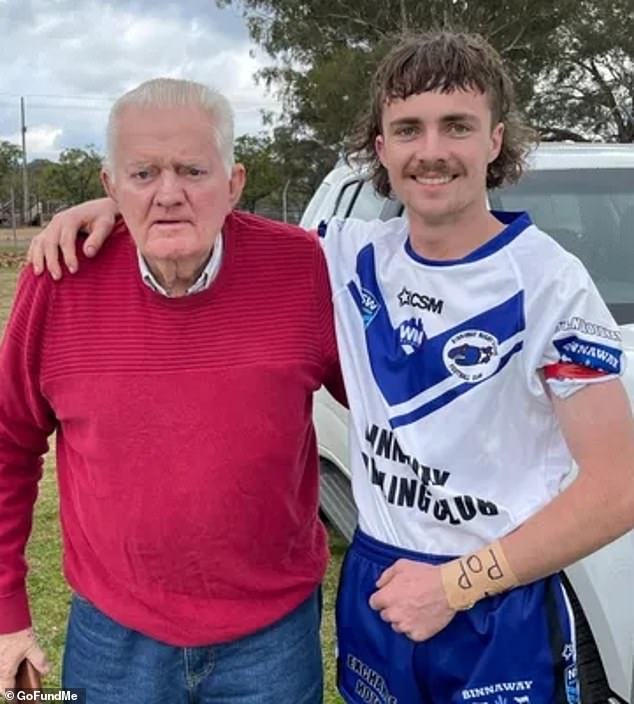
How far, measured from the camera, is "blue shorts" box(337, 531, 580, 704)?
1.85 metres

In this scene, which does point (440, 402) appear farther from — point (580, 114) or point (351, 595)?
point (580, 114)

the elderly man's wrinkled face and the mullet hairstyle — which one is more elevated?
the mullet hairstyle

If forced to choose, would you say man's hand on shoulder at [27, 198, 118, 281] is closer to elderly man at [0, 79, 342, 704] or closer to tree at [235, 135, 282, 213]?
elderly man at [0, 79, 342, 704]

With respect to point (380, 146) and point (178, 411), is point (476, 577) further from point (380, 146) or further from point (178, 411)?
point (380, 146)

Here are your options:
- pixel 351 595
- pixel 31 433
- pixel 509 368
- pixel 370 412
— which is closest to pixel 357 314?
pixel 370 412

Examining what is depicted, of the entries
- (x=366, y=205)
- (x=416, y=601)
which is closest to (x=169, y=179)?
(x=416, y=601)

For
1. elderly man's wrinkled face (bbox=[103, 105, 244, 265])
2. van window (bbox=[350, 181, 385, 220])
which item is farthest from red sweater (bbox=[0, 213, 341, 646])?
van window (bbox=[350, 181, 385, 220])

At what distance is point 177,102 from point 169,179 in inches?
6.1

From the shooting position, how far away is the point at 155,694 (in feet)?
6.70

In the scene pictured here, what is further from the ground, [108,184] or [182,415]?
[108,184]

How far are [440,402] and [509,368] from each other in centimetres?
15

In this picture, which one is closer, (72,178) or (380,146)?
(380,146)

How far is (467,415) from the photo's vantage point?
178 centimetres

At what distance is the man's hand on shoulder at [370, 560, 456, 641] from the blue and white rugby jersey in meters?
0.07
